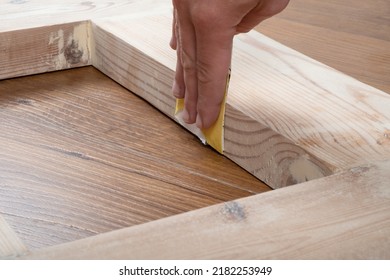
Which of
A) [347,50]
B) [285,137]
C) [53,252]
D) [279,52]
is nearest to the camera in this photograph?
[53,252]

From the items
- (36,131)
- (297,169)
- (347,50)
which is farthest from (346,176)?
(347,50)

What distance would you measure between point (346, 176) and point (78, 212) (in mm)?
315

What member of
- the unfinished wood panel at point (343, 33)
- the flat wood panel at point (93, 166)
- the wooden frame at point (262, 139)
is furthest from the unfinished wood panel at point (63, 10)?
the unfinished wood panel at point (343, 33)

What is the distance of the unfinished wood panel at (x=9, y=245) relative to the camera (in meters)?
0.76

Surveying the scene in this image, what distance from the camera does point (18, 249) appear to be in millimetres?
767

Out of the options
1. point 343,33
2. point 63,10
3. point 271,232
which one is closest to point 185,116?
point 271,232

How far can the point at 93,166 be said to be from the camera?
1.07m

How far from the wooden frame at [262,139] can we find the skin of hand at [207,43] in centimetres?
5

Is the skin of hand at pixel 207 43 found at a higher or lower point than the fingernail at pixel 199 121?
higher

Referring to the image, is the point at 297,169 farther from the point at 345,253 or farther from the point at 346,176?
the point at 345,253

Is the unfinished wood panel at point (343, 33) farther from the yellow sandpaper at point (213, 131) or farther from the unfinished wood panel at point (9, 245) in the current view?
the unfinished wood panel at point (9, 245)

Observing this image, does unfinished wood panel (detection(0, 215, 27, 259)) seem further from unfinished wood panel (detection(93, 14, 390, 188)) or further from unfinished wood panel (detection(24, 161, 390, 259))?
unfinished wood panel (detection(93, 14, 390, 188))

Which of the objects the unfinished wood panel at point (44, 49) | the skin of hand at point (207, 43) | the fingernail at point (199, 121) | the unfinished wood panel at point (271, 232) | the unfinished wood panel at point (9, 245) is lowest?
the unfinished wood panel at point (44, 49)

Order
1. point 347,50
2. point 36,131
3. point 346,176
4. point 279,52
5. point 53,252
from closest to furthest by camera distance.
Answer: point 53,252
point 346,176
point 36,131
point 279,52
point 347,50
